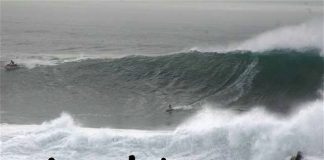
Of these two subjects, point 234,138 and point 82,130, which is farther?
point 82,130

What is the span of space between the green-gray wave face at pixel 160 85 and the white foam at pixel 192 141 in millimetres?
3446

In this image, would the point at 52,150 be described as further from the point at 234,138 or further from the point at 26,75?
the point at 26,75

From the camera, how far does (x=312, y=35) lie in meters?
26.5

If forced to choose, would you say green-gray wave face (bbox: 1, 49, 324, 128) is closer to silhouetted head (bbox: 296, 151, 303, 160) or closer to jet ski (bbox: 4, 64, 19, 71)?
jet ski (bbox: 4, 64, 19, 71)

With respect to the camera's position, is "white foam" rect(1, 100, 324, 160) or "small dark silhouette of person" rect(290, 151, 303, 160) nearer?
"small dark silhouette of person" rect(290, 151, 303, 160)

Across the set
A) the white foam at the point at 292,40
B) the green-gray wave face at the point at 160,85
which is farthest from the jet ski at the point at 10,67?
the white foam at the point at 292,40

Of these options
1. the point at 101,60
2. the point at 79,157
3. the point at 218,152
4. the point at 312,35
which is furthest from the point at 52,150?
the point at 312,35

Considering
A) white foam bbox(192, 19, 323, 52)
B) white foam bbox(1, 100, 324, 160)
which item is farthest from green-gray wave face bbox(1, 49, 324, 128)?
white foam bbox(1, 100, 324, 160)

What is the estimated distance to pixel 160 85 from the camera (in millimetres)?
23203

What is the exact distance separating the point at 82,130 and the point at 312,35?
16781mm

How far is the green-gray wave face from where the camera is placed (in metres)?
19.5

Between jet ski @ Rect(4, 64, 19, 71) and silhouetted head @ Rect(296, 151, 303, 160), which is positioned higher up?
jet ski @ Rect(4, 64, 19, 71)

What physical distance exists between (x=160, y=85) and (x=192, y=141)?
9904mm

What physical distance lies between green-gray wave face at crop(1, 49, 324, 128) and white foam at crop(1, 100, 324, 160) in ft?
11.3
